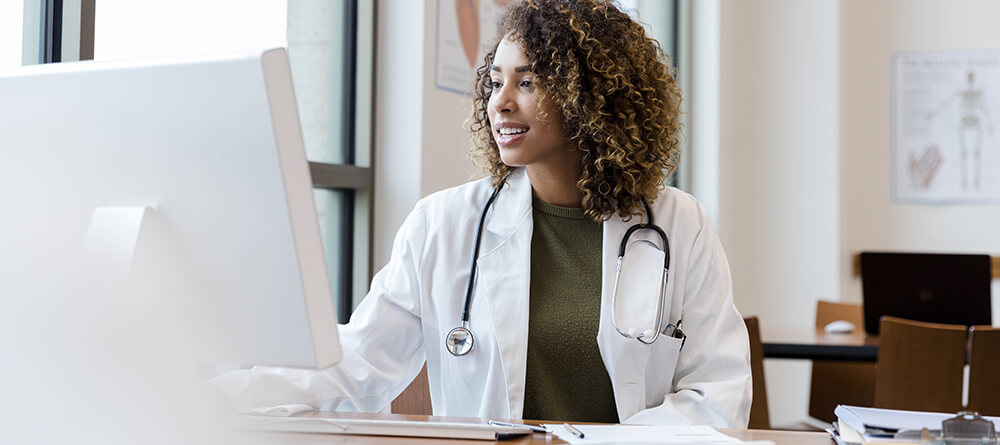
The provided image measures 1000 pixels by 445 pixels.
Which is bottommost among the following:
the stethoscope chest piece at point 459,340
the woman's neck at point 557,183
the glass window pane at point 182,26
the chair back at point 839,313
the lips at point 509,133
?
the chair back at point 839,313

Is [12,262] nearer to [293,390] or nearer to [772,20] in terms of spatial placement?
[293,390]

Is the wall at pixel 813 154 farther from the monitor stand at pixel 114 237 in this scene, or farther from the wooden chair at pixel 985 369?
the monitor stand at pixel 114 237

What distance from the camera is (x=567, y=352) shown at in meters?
1.55

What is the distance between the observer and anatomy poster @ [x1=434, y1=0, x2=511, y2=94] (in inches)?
103

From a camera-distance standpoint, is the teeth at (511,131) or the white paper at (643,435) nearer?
the white paper at (643,435)

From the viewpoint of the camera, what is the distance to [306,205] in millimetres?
808

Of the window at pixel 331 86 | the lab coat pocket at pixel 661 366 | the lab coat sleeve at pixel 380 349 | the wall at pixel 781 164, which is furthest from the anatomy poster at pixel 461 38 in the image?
the wall at pixel 781 164

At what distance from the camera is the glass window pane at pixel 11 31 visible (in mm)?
1634

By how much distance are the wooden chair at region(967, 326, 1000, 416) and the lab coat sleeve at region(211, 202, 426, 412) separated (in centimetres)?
159

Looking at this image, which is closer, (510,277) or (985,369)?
(510,277)

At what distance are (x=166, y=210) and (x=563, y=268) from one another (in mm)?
887

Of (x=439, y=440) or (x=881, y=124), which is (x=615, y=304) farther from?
(x=881, y=124)

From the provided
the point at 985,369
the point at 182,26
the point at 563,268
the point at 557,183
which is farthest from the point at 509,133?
the point at 985,369

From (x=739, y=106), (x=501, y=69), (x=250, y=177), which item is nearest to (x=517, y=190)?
(x=501, y=69)
